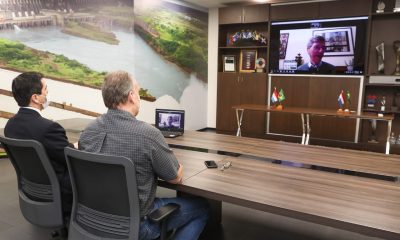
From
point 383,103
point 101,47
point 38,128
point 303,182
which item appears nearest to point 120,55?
point 101,47

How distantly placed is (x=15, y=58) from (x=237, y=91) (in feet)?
13.4

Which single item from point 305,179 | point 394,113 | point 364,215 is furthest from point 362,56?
point 364,215

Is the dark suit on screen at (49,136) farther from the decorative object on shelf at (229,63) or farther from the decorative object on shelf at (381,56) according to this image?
the decorative object on shelf at (381,56)

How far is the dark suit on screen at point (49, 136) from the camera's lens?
5.78ft

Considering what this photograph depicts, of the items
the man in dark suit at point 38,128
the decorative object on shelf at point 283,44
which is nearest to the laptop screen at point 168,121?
the man in dark suit at point 38,128

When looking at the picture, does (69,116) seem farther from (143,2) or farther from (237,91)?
(237,91)

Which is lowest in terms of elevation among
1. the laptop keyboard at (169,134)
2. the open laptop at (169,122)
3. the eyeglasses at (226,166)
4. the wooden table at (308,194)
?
the wooden table at (308,194)

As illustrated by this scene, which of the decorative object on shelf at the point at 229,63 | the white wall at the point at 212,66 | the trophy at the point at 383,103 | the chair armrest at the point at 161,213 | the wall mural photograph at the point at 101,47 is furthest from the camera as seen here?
the white wall at the point at 212,66

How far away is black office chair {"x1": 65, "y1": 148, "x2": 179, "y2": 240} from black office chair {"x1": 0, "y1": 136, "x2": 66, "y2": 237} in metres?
0.27

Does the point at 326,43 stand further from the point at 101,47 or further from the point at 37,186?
the point at 37,186

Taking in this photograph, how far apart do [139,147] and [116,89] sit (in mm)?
368

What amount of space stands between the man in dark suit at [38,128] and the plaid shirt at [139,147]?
316mm

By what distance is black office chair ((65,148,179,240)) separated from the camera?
1309 mm

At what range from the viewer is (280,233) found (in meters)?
2.46
